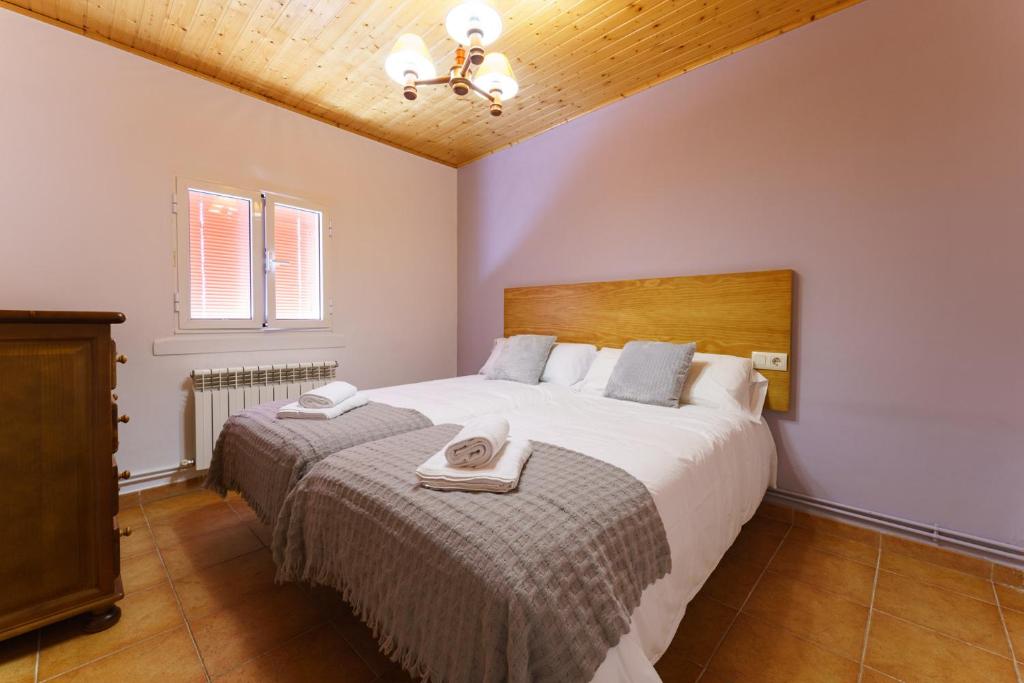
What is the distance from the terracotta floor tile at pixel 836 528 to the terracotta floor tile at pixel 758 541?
0.10 m

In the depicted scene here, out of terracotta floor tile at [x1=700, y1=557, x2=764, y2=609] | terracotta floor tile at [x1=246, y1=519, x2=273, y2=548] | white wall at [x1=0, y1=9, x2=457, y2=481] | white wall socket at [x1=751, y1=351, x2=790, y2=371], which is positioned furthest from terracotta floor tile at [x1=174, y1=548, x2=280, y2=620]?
white wall socket at [x1=751, y1=351, x2=790, y2=371]

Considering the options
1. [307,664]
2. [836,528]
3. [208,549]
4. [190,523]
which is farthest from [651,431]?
[190,523]

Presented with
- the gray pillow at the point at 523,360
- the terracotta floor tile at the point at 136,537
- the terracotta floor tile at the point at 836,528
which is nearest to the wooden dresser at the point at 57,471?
the terracotta floor tile at the point at 136,537

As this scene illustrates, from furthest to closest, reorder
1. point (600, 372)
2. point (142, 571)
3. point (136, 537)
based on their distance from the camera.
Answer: point (600, 372), point (136, 537), point (142, 571)

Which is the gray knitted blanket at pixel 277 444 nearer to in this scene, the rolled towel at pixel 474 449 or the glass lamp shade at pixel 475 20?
the rolled towel at pixel 474 449

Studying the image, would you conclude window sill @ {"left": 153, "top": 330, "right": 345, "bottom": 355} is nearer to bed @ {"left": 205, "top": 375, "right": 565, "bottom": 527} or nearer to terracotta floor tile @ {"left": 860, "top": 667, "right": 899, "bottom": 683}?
bed @ {"left": 205, "top": 375, "right": 565, "bottom": 527}

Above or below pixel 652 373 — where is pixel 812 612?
below

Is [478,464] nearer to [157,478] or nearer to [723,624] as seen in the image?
[723,624]

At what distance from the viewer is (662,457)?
1.40 metres

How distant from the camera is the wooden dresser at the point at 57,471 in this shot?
1248mm

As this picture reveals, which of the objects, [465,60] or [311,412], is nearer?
[465,60]

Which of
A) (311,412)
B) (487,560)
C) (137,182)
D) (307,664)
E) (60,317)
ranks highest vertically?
(137,182)

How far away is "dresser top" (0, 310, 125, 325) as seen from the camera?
1.21m

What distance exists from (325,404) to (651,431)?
1.45 metres
